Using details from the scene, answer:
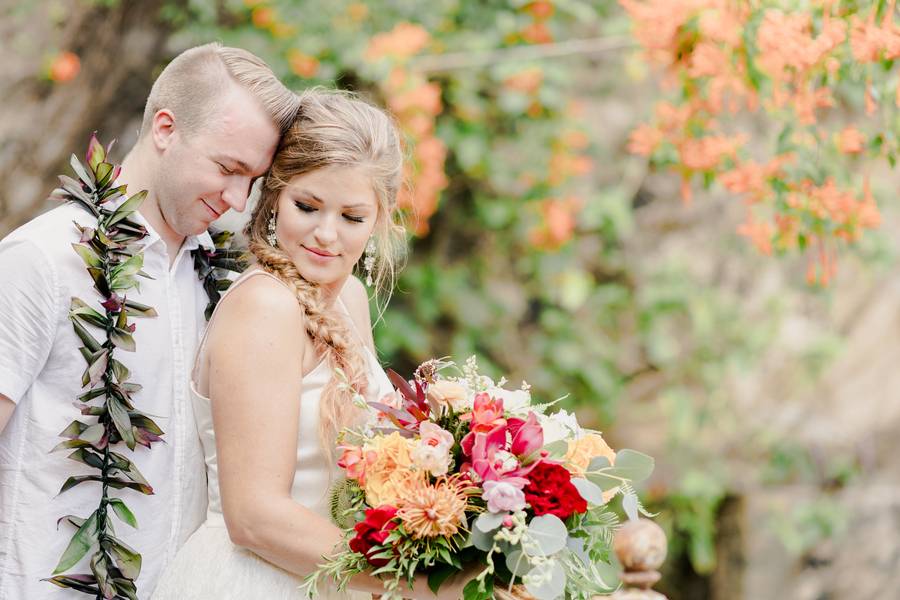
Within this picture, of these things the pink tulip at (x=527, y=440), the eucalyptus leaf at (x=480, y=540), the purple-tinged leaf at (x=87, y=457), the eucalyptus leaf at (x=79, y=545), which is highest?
the pink tulip at (x=527, y=440)

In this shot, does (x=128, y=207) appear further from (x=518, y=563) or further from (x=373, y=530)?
(x=518, y=563)

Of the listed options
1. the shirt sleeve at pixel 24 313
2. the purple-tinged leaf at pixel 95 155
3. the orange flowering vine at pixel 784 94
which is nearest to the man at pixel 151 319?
the shirt sleeve at pixel 24 313

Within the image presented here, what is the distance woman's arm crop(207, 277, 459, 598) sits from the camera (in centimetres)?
195

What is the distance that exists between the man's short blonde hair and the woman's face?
236mm

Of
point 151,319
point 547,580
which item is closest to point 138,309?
point 151,319

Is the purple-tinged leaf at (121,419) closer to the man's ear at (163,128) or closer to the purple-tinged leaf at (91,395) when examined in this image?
the purple-tinged leaf at (91,395)

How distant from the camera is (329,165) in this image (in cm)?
217

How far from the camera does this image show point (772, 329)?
17.3ft

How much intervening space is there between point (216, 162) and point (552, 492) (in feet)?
3.70

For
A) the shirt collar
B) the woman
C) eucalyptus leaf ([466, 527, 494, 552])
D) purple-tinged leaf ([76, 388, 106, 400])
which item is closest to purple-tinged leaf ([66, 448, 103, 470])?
purple-tinged leaf ([76, 388, 106, 400])

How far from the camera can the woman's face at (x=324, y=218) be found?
2.17 metres

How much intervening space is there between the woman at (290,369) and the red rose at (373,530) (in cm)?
13

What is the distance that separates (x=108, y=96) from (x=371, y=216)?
3203mm

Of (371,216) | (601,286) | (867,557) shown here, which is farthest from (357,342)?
(867,557)
